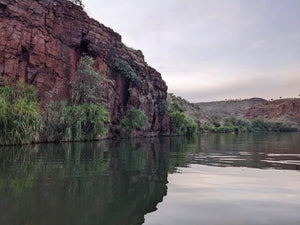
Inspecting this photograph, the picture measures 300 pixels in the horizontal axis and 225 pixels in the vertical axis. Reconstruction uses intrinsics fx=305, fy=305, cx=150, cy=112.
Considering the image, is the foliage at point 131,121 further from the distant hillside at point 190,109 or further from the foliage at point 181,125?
the distant hillside at point 190,109

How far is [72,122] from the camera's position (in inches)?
1588

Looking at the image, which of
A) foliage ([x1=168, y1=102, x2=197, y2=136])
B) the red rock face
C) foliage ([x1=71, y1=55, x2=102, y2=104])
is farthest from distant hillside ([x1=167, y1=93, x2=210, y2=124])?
foliage ([x1=71, y1=55, x2=102, y2=104])

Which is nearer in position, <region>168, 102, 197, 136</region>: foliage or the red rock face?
the red rock face

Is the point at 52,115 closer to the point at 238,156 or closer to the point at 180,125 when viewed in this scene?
the point at 238,156

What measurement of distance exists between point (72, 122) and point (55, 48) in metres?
15.7

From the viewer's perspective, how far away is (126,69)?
69688mm

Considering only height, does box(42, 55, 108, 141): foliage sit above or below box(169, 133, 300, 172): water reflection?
above

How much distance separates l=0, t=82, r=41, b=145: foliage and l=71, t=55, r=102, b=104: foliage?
14643mm

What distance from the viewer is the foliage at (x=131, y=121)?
202 feet

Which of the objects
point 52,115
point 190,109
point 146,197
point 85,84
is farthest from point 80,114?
point 190,109

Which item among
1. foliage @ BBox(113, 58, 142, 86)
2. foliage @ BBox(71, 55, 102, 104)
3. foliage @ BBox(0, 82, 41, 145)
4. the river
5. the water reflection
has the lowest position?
the river

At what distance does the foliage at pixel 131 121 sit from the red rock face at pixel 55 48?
1.89 metres

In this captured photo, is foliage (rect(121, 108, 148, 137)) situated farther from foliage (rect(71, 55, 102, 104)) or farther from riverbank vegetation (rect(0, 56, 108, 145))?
foliage (rect(71, 55, 102, 104))

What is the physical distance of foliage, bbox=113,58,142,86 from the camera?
68.5 m
